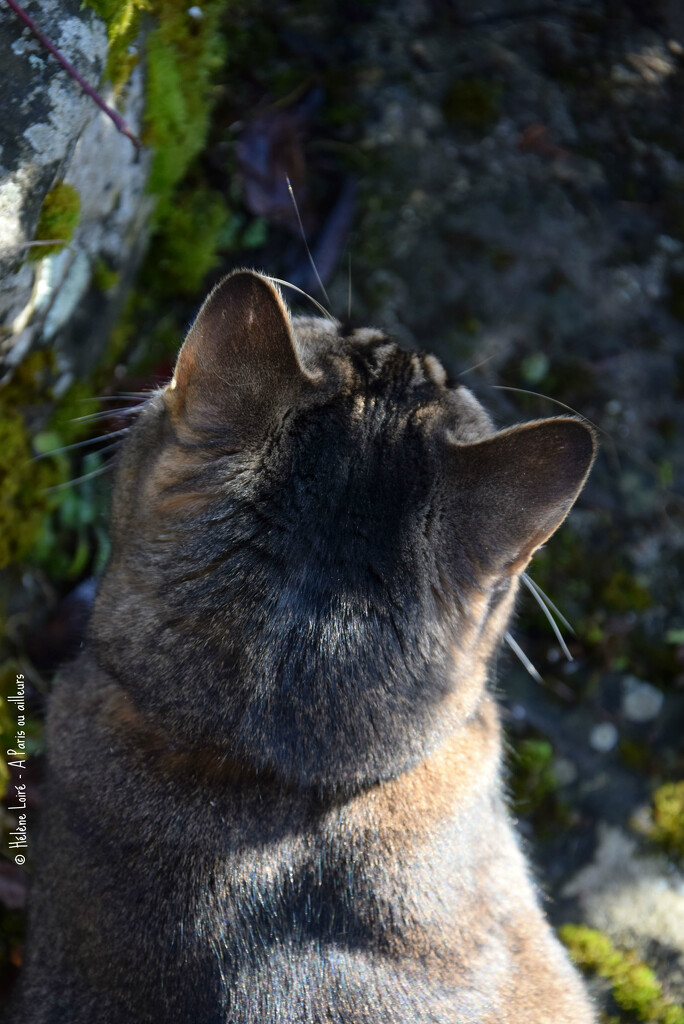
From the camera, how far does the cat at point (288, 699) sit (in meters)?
2.10

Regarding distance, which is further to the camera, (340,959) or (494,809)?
(494,809)

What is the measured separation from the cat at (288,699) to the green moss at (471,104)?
221 centimetres

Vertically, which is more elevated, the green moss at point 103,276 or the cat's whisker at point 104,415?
the green moss at point 103,276

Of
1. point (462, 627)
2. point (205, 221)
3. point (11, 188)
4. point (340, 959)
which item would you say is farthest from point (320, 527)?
point (205, 221)

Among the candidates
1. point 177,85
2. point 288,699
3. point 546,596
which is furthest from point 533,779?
point 177,85

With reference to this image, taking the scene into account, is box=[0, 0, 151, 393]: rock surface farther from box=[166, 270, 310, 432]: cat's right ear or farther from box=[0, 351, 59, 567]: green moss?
box=[166, 270, 310, 432]: cat's right ear

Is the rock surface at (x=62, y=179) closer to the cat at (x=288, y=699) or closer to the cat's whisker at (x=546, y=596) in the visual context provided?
the cat at (x=288, y=699)

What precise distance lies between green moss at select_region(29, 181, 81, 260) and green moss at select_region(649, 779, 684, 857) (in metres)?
3.25

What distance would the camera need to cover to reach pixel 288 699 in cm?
209

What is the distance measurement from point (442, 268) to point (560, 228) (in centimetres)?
60

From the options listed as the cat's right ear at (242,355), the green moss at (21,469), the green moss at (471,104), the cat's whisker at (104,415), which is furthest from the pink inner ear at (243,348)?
the green moss at (471,104)

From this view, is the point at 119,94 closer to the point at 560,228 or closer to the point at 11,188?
the point at 11,188

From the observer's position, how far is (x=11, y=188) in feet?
7.41

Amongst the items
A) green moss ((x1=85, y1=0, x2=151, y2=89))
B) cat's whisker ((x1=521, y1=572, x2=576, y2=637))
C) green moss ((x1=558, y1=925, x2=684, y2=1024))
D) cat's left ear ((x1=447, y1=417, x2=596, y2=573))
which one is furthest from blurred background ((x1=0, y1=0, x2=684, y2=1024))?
cat's left ear ((x1=447, y1=417, x2=596, y2=573))
